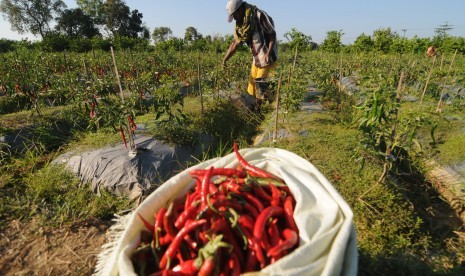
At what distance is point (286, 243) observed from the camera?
1349mm

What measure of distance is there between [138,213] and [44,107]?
17.4 ft

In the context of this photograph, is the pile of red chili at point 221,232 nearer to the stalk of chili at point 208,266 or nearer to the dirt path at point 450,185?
the stalk of chili at point 208,266

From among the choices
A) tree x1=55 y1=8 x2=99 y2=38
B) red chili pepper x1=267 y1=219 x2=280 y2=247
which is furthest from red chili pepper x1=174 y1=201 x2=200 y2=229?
tree x1=55 y1=8 x2=99 y2=38

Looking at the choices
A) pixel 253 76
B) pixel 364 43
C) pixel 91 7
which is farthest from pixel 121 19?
pixel 253 76

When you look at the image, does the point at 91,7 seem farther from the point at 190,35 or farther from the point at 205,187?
the point at 205,187

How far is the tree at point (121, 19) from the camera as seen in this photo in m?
41.9

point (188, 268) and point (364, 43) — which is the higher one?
point (364, 43)

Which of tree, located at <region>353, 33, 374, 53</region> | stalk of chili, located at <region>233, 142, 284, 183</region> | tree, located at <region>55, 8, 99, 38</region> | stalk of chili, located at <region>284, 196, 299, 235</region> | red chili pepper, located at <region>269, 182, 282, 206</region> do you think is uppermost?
tree, located at <region>55, 8, 99, 38</region>

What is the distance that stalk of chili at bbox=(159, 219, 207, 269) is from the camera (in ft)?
4.45

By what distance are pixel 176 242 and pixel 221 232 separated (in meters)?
0.22

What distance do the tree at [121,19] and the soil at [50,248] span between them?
44.2 metres

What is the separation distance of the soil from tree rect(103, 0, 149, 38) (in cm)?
4416

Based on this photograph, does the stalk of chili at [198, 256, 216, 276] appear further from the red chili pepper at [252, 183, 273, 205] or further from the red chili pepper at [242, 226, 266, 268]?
the red chili pepper at [252, 183, 273, 205]

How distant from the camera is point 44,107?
5.68 metres
